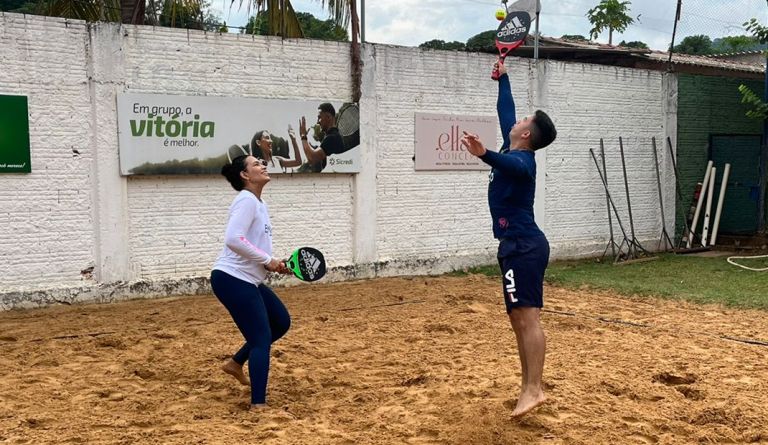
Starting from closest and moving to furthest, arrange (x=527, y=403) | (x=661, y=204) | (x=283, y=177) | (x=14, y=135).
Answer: (x=527, y=403), (x=14, y=135), (x=283, y=177), (x=661, y=204)

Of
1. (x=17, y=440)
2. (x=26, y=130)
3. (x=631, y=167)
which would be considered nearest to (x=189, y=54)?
(x=26, y=130)

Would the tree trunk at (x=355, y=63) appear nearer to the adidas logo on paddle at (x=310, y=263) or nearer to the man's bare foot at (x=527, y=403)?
the adidas logo on paddle at (x=310, y=263)

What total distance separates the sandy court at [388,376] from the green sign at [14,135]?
1.63 m

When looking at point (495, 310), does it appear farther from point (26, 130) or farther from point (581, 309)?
point (26, 130)

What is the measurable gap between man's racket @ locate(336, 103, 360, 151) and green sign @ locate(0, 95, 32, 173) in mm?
4018

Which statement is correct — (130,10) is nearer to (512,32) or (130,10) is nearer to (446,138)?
(446,138)

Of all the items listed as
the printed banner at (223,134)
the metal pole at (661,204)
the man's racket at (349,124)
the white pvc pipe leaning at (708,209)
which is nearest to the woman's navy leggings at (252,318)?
the printed banner at (223,134)

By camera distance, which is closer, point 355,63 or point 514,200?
point 514,200

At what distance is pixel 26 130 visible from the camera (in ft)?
29.2

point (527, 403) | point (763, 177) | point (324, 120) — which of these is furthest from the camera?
point (763, 177)

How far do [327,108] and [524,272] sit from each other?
6.66 metres

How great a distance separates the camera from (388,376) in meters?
6.21

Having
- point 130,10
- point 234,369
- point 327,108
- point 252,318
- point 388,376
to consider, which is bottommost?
point 388,376

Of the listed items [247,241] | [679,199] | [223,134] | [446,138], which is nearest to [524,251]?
[247,241]
